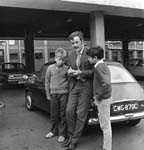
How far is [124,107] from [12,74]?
901 centimetres

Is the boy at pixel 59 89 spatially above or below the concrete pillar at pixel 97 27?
below

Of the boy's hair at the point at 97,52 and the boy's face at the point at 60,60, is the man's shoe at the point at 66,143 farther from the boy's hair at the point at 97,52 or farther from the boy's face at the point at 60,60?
the boy's hair at the point at 97,52

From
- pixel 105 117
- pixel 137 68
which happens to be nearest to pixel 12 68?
pixel 137 68

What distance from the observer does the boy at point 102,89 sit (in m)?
3.48

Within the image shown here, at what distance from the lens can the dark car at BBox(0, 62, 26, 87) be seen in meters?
12.2

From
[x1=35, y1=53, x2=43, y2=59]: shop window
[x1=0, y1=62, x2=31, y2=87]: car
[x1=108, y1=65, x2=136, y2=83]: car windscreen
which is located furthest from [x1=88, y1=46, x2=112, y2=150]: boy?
[x1=35, y1=53, x2=43, y2=59]: shop window

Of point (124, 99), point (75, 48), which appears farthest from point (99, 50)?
point (124, 99)

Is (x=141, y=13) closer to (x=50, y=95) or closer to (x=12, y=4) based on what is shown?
(x=12, y=4)

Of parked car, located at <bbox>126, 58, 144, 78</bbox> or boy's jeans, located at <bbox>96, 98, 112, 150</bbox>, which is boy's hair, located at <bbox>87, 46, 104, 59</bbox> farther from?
parked car, located at <bbox>126, 58, 144, 78</bbox>

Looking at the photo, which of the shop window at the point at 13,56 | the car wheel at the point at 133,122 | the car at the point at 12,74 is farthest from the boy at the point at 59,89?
the shop window at the point at 13,56

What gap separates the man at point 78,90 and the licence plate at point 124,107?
66 centimetres

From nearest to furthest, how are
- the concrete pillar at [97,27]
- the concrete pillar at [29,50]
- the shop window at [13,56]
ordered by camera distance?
the concrete pillar at [97,27]
the concrete pillar at [29,50]
the shop window at [13,56]

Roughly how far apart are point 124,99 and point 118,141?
0.82 meters

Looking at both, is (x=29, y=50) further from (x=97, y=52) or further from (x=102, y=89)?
(x=102, y=89)
